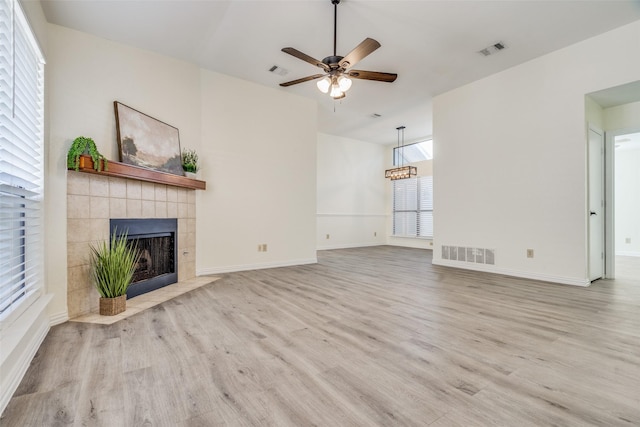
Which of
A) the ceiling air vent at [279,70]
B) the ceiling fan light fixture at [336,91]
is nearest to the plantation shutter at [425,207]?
→ the ceiling air vent at [279,70]

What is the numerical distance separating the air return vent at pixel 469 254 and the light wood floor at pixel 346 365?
140 cm

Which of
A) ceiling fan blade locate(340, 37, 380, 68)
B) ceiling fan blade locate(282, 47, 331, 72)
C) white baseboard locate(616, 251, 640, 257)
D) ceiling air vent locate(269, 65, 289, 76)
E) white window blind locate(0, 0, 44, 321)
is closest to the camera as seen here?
white window blind locate(0, 0, 44, 321)

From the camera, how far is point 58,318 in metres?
2.46

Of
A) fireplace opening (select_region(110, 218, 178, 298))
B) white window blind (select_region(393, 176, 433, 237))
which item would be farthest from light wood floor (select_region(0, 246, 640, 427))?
white window blind (select_region(393, 176, 433, 237))

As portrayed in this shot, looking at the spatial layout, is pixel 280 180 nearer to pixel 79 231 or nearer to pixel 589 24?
pixel 79 231

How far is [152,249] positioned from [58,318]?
1.17 meters

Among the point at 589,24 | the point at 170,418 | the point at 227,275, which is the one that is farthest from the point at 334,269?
the point at 589,24

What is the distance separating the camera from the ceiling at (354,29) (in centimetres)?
291

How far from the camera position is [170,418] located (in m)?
1.25

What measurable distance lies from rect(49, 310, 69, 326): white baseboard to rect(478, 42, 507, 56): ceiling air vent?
17.8 ft

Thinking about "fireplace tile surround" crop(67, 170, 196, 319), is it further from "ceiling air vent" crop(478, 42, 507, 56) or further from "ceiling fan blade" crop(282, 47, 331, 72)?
"ceiling air vent" crop(478, 42, 507, 56)

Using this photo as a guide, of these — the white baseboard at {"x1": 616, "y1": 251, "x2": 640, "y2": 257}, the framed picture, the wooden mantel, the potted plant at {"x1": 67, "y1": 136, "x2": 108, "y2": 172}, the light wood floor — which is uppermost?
the framed picture

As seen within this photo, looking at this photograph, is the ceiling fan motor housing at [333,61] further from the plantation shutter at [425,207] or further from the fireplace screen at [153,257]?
the plantation shutter at [425,207]

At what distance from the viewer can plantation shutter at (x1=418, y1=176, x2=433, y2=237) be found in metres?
7.97
